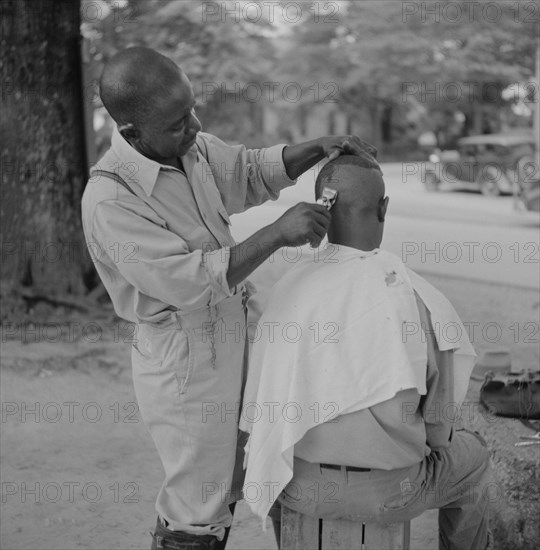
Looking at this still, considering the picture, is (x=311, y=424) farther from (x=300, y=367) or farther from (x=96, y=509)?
(x=96, y=509)

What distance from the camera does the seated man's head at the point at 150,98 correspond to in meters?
1.98

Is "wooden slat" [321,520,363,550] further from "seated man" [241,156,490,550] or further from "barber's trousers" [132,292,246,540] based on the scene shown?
"barber's trousers" [132,292,246,540]

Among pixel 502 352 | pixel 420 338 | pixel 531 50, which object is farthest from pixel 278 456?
pixel 531 50

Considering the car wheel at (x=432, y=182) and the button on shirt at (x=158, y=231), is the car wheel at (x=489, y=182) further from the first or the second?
the button on shirt at (x=158, y=231)

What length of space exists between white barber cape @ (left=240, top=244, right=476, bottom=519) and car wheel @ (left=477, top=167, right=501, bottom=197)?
45.3ft

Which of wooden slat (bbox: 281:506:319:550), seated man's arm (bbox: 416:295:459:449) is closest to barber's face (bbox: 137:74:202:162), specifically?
seated man's arm (bbox: 416:295:459:449)

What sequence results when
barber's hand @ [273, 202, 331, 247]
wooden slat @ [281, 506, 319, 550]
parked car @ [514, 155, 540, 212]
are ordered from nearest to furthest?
barber's hand @ [273, 202, 331, 247], wooden slat @ [281, 506, 319, 550], parked car @ [514, 155, 540, 212]

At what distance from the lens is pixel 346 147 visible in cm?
217

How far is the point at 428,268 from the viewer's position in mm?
7816

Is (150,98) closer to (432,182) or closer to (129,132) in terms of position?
(129,132)

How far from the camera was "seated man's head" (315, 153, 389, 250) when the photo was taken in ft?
6.71

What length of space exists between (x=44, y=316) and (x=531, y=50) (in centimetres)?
2134

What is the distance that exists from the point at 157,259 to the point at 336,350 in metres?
0.49

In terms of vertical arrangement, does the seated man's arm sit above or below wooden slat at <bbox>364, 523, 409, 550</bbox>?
above
